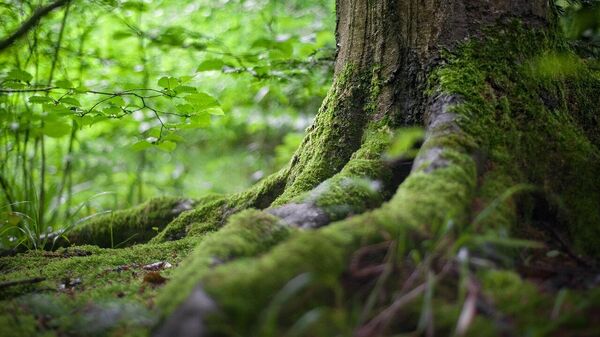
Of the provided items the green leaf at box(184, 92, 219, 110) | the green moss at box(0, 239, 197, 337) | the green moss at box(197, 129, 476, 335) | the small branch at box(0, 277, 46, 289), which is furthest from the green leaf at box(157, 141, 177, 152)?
the green moss at box(197, 129, 476, 335)

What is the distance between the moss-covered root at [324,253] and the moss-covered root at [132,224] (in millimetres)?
2243

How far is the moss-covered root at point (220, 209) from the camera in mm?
2979

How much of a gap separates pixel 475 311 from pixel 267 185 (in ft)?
6.36

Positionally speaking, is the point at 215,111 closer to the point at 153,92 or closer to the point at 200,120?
the point at 200,120

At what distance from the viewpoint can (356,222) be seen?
1.52m

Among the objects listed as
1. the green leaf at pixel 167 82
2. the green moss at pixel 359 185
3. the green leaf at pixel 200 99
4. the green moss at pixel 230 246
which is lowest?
the green moss at pixel 230 246

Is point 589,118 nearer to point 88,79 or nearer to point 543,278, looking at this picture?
point 543,278

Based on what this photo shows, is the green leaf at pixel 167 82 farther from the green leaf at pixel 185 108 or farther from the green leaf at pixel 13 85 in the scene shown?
the green leaf at pixel 13 85

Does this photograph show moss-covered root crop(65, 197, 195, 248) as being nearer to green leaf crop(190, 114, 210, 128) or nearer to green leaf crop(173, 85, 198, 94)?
green leaf crop(190, 114, 210, 128)

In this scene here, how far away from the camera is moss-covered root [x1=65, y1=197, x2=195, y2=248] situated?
144 inches

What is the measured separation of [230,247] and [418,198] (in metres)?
0.72

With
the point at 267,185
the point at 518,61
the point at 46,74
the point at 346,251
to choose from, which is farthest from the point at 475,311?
the point at 46,74

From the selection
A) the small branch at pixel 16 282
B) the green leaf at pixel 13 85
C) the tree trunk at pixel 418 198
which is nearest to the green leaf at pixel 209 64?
the tree trunk at pixel 418 198

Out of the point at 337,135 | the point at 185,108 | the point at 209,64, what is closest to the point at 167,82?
the point at 185,108
